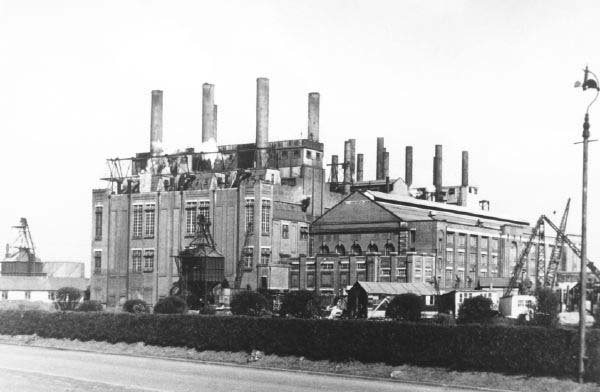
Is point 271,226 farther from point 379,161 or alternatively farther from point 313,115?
point 379,161

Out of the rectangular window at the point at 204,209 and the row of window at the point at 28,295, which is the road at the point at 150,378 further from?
the row of window at the point at 28,295

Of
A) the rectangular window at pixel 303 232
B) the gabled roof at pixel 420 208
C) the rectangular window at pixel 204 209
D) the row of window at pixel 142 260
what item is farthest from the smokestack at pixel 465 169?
the row of window at pixel 142 260

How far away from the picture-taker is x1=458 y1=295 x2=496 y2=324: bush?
45125 millimetres

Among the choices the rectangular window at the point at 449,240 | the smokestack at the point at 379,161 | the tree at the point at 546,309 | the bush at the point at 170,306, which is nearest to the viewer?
the tree at the point at 546,309

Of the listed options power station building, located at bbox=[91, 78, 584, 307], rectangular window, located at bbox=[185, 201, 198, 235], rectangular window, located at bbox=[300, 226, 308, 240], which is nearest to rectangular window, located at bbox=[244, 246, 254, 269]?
power station building, located at bbox=[91, 78, 584, 307]

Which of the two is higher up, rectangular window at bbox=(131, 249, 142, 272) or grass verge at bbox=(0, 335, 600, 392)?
rectangular window at bbox=(131, 249, 142, 272)

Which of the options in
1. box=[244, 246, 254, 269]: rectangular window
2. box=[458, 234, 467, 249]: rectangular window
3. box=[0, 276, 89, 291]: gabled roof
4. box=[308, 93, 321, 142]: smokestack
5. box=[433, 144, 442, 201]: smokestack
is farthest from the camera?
box=[0, 276, 89, 291]: gabled roof

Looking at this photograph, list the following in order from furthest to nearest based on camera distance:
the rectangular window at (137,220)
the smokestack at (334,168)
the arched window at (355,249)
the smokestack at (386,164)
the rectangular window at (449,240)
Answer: the smokestack at (386,164), the smokestack at (334,168), the rectangular window at (137,220), the arched window at (355,249), the rectangular window at (449,240)

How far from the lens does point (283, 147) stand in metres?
84.4

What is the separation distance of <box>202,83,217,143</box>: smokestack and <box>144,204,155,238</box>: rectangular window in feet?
28.8

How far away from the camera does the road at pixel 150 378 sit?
85.9 ft

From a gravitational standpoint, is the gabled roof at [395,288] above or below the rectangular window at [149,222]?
below

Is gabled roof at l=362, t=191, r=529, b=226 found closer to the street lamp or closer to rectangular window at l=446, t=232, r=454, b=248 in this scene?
rectangular window at l=446, t=232, r=454, b=248

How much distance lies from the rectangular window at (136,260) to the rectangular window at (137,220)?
1.64 metres
